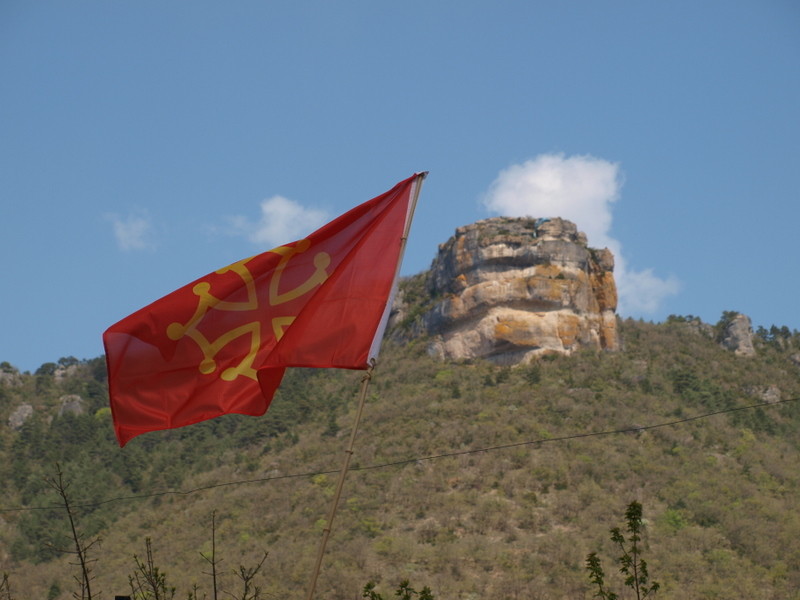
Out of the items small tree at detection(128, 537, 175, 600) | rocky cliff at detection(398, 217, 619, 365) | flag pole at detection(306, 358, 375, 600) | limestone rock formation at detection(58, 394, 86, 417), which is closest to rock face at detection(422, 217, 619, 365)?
rocky cliff at detection(398, 217, 619, 365)

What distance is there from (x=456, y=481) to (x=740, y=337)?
44282 mm

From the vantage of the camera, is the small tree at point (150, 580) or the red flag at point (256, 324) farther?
the red flag at point (256, 324)

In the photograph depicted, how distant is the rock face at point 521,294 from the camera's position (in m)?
67.4

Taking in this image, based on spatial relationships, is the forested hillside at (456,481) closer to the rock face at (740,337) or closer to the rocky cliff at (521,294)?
the rock face at (740,337)

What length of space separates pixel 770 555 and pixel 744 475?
37.8 feet

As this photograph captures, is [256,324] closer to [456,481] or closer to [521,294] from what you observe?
[456,481]

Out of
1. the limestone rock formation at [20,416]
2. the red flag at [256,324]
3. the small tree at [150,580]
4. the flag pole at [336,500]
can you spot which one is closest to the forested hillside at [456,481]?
the limestone rock formation at [20,416]

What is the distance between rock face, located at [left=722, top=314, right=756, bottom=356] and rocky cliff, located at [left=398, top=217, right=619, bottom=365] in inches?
664

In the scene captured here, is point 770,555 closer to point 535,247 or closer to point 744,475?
point 744,475

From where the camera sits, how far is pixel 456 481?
1927 inches

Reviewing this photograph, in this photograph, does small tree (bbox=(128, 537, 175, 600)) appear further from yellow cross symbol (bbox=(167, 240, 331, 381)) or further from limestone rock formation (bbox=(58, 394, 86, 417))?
limestone rock formation (bbox=(58, 394, 86, 417))

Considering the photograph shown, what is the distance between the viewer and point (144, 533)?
49812 millimetres

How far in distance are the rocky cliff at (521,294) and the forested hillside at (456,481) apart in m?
1.83

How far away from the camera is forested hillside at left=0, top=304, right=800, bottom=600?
39469mm
